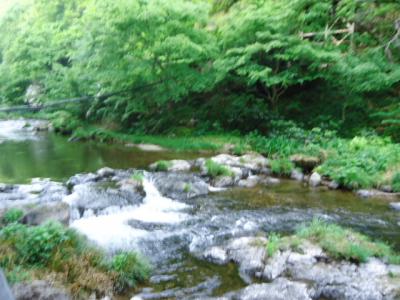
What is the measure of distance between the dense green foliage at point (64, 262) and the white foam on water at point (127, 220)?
1097 millimetres

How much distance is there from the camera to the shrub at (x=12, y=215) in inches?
258

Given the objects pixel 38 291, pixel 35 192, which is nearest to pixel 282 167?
pixel 35 192

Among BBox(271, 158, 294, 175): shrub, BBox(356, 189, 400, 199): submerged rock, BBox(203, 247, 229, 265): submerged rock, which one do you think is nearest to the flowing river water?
BBox(203, 247, 229, 265): submerged rock

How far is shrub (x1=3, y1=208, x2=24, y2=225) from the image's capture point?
21.5ft

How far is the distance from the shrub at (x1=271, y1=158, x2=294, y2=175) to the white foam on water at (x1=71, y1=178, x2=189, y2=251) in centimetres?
391

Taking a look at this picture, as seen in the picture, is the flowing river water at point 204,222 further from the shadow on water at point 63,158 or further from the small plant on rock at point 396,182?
the small plant on rock at point 396,182

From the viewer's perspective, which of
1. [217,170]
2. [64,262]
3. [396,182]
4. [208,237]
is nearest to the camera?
[64,262]

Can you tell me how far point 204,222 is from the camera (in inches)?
324

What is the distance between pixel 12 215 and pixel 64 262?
2076mm

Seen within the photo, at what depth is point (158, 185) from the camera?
35.6 feet

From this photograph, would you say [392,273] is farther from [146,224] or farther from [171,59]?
[171,59]

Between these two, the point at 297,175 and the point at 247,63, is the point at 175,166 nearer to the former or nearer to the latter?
the point at 297,175

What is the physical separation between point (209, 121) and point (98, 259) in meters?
13.7

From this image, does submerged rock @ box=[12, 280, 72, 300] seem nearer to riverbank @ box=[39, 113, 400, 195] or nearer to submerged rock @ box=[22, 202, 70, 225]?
submerged rock @ box=[22, 202, 70, 225]
